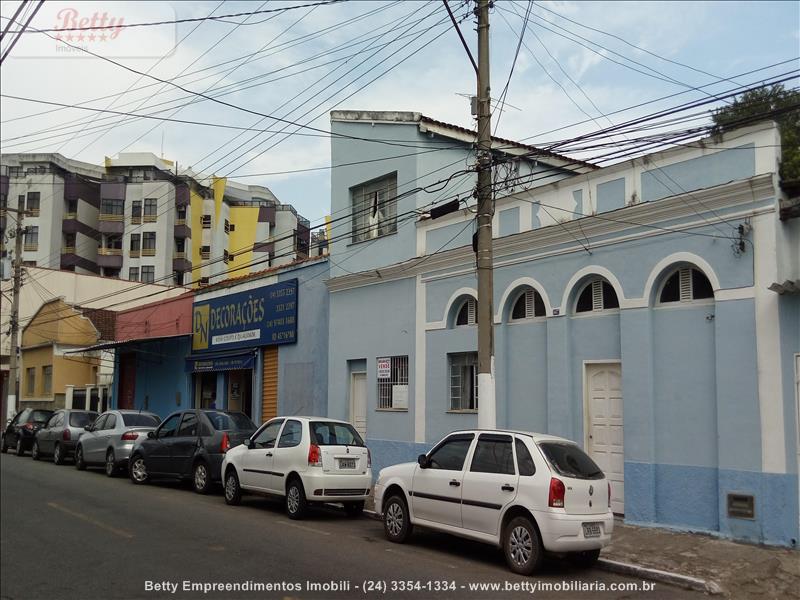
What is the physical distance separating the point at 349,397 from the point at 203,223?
5035 centimetres

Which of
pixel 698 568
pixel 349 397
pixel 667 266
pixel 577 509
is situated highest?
pixel 667 266

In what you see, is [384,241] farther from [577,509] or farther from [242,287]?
[577,509]

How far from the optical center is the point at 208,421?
1552 cm

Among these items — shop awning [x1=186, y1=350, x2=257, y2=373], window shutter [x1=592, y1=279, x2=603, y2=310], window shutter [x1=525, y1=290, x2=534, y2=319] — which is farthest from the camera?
shop awning [x1=186, y1=350, x2=257, y2=373]

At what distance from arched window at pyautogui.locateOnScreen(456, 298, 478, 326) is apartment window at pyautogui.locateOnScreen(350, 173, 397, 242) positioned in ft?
9.89

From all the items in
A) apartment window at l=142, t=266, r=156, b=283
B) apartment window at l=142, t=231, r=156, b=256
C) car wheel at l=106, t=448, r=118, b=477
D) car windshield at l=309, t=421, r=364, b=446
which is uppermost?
apartment window at l=142, t=231, r=156, b=256

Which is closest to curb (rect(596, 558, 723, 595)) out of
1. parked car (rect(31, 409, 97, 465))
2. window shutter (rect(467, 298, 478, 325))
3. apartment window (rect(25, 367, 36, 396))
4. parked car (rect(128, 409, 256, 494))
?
window shutter (rect(467, 298, 478, 325))

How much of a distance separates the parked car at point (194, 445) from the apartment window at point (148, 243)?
50341 mm

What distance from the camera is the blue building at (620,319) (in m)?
10.5

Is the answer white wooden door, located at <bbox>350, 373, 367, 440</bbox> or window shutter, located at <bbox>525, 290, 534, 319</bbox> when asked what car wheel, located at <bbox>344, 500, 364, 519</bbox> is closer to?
window shutter, located at <bbox>525, 290, 534, 319</bbox>

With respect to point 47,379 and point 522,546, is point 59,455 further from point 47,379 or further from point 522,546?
point 47,379

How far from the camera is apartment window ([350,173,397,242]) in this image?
59.3 ft

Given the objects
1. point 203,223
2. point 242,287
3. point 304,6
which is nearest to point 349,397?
point 242,287

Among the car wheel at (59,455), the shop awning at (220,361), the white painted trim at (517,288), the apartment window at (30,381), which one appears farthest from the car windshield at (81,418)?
the apartment window at (30,381)
